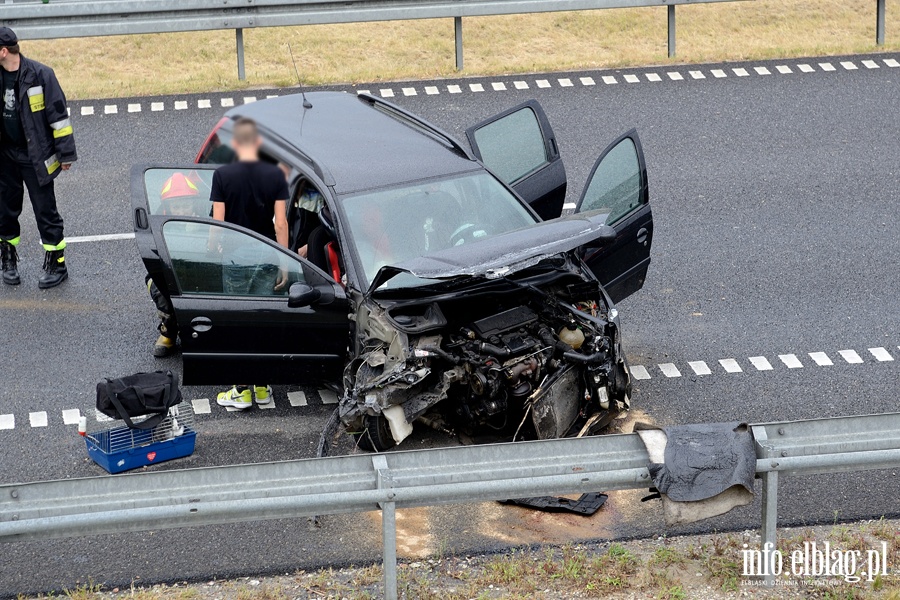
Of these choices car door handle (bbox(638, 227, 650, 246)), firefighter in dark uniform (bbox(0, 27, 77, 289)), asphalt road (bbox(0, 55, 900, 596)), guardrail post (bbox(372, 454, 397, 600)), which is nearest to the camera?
guardrail post (bbox(372, 454, 397, 600))

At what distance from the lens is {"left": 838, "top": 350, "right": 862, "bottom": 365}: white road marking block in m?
9.05

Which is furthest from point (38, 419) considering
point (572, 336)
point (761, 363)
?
point (761, 363)

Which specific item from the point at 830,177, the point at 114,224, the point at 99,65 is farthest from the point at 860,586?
the point at 99,65

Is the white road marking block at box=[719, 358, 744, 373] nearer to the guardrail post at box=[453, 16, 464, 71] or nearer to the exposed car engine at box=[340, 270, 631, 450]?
the exposed car engine at box=[340, 270, 631, 450]

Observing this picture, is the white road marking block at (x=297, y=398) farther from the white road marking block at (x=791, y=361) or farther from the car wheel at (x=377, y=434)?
the white road marking block at (x=791, y=361)

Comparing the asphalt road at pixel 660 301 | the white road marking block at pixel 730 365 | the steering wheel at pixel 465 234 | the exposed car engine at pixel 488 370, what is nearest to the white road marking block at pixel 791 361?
the asphalt road at pixel 660 301

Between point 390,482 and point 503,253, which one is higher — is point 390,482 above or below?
below

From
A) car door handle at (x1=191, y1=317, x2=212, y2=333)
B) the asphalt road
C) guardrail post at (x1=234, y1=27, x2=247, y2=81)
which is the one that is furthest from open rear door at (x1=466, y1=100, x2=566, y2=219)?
guardrail post at (x1=234, y1=27, x2=247, y2=81)

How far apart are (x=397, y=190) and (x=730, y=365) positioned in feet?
9.04

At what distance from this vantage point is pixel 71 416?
840 centimetres

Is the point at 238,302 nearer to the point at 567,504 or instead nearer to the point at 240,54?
the point at 567,504

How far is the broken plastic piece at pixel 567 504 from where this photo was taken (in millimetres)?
7250

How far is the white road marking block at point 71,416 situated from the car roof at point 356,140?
7.67ft

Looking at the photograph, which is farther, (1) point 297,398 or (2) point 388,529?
(1) point 297,398
